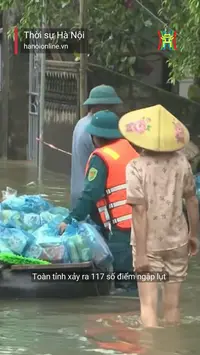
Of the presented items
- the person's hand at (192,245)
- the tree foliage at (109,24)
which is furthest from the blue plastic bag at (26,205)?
the tree foliage at (109,24)

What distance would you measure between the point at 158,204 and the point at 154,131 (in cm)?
50

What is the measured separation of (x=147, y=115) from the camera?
706cm

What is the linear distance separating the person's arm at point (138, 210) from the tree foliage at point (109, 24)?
6.65m

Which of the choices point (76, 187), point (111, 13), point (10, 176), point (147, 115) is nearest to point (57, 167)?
point (10, 176)

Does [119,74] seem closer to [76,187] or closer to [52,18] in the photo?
[52,18]

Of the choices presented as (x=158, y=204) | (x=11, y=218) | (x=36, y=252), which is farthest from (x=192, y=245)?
(x=11, y=218)

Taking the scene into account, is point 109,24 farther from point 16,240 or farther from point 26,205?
point 16,240

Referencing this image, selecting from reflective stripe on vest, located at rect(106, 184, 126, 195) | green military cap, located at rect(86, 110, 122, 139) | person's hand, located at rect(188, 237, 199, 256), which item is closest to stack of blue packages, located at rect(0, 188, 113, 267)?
reflective stripe on vest, located at rect(106, 184, 126, 195)

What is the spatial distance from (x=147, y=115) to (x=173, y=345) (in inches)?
63.7

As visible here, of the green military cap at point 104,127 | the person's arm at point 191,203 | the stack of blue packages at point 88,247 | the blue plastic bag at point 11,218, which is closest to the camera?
the person's arm at point 191,203

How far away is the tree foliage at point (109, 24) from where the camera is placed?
13.5 metres

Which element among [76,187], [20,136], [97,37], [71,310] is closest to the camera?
[71,310]

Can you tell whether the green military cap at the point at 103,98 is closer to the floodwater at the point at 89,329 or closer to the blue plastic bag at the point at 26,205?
the blue plastic bag at the point at 26,205

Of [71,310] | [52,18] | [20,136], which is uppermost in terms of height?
[52,18]
